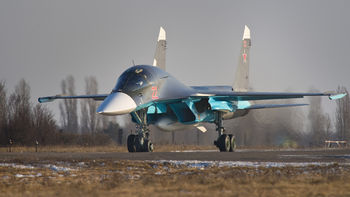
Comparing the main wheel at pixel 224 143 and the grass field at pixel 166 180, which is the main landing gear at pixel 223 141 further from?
the grass field at pixel 166 180

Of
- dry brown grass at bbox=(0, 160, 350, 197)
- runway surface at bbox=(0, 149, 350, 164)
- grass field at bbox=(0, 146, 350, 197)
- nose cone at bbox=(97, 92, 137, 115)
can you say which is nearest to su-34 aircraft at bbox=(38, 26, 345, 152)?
nose cone at bbox=(97, 92, 137, 115)

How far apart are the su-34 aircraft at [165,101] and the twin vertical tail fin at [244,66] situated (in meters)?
0.50

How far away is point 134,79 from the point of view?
923 inches

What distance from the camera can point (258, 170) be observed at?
13.4m

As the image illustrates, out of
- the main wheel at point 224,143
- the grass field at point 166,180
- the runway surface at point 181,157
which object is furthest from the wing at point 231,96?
the grass field at point 166,180

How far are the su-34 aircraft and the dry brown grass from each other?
8.41 meters

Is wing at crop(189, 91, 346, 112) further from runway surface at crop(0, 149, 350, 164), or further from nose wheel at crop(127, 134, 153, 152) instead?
runway surface at crop(0, 149, 350, 164)

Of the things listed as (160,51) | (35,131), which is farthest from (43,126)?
(160,51)

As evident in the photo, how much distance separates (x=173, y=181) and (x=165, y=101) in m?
14.5

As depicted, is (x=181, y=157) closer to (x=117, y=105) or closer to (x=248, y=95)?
(x=117, y=105)

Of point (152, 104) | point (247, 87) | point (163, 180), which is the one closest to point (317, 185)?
point (163, 180)

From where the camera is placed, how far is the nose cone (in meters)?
21.6

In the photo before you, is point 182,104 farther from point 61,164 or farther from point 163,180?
point 163,180

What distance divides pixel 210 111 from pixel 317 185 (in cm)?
1828
